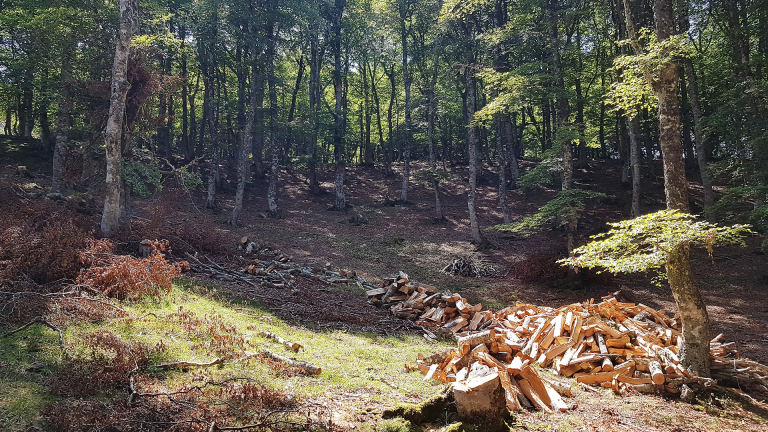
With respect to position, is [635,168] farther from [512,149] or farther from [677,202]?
[512,149]

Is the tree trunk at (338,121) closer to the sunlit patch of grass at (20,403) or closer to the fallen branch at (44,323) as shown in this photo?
the fallen branch at (44,323)

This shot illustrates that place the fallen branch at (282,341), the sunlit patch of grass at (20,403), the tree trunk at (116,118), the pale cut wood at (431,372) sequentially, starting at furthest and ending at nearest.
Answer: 1. the tree trunk at (116,118)
2. the fallen branch at (282,341)
3. the pale cut wood at (431,372)
4. the sunlit patch of grass at (20,403)

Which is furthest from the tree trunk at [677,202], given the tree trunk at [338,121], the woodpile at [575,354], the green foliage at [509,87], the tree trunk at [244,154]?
the tree trunk at [338,121]

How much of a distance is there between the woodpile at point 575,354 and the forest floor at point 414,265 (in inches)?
14.9

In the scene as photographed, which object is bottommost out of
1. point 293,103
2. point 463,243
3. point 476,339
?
point 476,339

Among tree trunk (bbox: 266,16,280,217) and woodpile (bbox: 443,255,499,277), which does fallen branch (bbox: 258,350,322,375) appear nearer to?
woodpile (bbox: 443,255,499,277)

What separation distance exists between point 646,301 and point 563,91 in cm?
791

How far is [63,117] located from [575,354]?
2278cm

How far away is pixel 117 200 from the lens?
41.5 feet

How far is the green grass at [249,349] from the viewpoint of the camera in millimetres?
4621

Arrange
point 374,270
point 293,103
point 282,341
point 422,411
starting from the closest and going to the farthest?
1. point 422,411
2. point 282,341
3. point 374,270
4. point 293,103

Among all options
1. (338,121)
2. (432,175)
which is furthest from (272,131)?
(432,175)

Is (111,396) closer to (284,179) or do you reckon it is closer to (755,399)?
(755,399)

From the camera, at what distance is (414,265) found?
19.2 m
